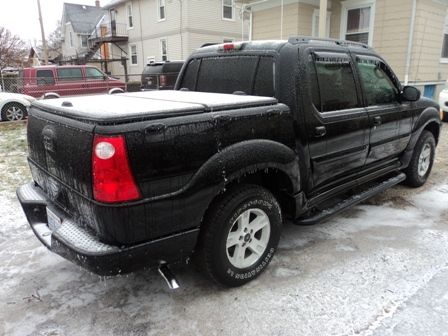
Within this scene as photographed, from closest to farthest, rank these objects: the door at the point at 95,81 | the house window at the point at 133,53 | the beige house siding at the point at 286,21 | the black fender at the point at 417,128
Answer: the black fender at the point at 417,128 < the beige house siding at the point at 286,21 < the door at the point at 95,81 < the house window at the point at 133,53

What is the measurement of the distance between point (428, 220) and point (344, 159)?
145cm

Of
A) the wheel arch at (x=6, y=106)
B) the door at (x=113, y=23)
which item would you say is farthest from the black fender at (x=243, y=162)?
the door at (x=113, y=23)

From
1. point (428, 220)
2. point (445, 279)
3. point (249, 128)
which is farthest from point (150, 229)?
point (428, 220)

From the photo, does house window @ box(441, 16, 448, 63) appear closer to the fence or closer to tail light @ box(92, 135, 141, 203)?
the fence

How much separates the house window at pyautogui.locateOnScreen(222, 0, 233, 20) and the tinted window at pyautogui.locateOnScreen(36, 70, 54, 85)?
43.0 ft

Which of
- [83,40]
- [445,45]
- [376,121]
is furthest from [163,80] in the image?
[83,40]

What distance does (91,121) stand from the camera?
2.29 metres

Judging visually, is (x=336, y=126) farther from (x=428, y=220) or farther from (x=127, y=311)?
(x=127, y=311)

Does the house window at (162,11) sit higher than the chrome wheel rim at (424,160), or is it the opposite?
the house window at (162,11)

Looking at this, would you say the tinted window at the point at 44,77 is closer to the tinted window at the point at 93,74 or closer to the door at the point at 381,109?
the tinted window at the point at 93,74

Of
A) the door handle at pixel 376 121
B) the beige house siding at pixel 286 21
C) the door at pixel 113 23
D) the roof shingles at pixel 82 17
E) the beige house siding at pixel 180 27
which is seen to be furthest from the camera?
the roof shingles at pixel 82 17

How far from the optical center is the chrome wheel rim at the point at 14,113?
11708 millimetres

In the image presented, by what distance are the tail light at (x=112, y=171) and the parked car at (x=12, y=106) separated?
10784mm

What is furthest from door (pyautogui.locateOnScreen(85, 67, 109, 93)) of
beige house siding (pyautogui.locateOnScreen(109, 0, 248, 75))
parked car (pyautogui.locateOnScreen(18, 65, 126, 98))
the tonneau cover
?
the tonneau cover
